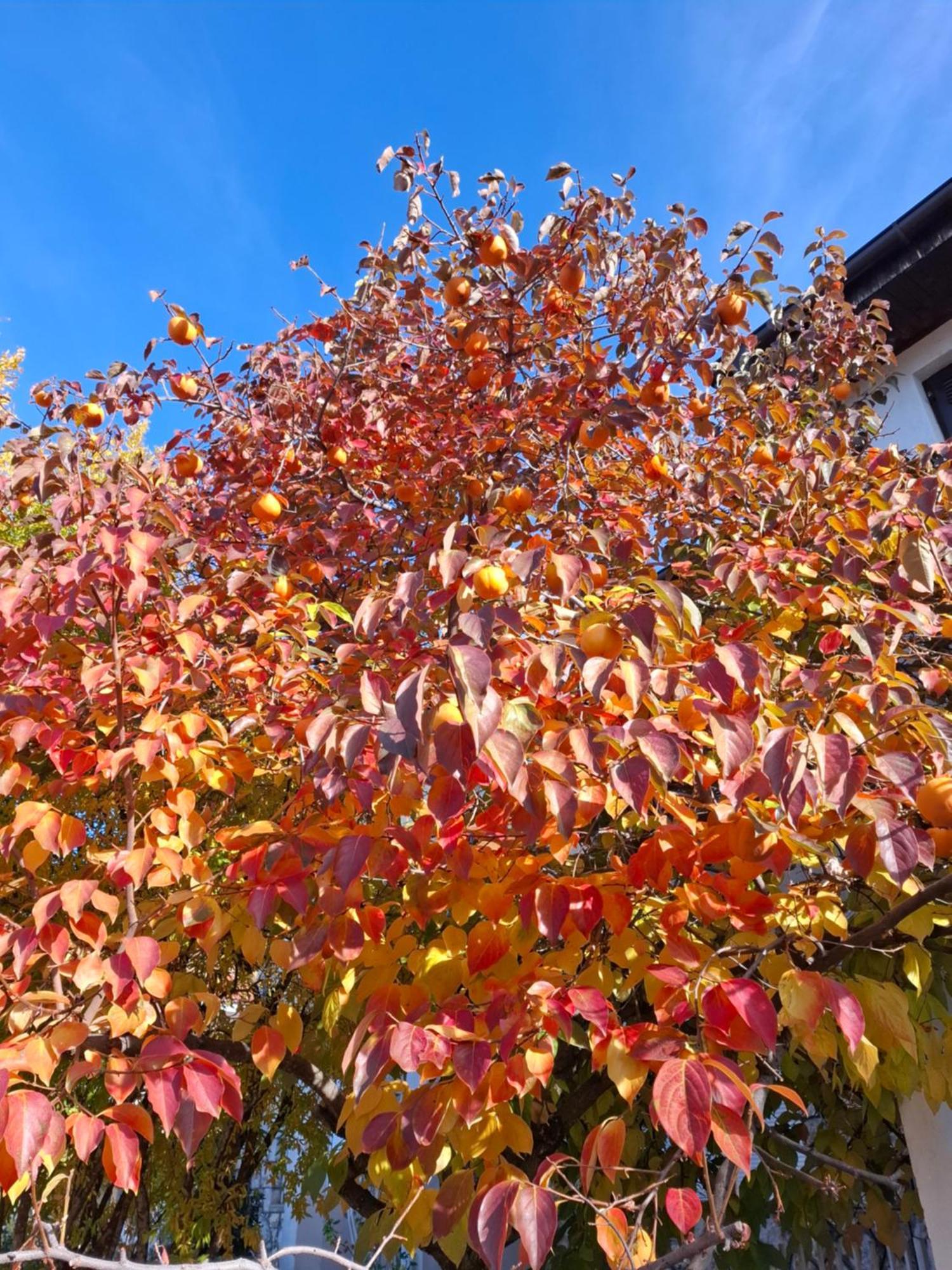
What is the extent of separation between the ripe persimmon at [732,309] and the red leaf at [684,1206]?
8.29 ft

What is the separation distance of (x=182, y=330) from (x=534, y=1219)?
9.56 feet

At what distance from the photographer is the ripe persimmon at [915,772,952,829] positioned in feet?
4.71

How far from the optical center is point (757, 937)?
1.70 m

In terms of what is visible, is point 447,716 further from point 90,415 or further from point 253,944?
point 90,415

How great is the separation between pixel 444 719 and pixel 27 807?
1.09m

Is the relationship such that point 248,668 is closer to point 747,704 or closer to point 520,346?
point 747,704

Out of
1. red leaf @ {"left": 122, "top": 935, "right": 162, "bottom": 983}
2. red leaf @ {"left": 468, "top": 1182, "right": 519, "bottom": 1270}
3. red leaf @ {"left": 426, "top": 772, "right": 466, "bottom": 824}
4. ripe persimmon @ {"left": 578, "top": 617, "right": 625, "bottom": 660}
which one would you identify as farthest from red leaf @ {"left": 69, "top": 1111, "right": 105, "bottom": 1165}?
ripe persimmon @ {"left": 578, "top": 617, "right": 625, "bottom": 660}

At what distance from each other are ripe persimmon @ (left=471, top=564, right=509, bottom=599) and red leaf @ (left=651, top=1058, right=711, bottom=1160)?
82 cm

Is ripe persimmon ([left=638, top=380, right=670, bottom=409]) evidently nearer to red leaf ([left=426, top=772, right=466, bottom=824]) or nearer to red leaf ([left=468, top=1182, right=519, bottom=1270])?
red leaf ([left=426, top=772, right=466, bottom=824])

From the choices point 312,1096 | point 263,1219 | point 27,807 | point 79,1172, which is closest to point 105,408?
point 27,807

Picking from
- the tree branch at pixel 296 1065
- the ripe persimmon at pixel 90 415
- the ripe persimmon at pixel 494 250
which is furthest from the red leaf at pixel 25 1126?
the ripe persimmon at pixel 494 250

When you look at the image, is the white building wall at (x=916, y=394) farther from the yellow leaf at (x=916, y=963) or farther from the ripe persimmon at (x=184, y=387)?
the yellow leaf at (x=916, y=963)

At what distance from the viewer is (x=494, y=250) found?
2.80m

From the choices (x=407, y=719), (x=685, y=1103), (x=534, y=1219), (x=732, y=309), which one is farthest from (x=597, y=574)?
(x=732, y=309)
